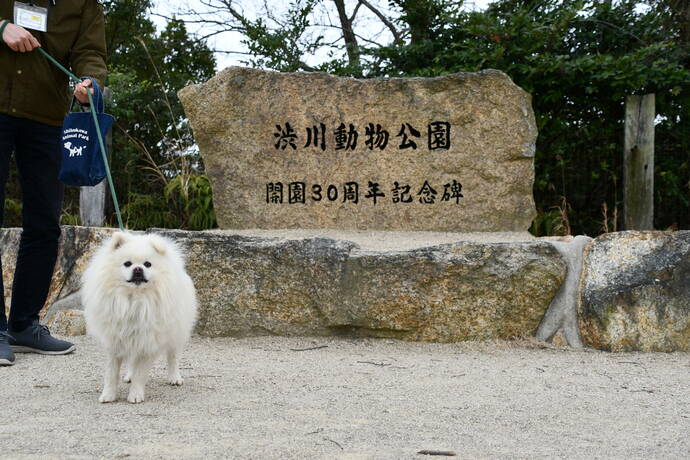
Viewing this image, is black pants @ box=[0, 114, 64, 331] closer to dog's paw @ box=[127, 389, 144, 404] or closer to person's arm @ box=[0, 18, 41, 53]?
person's arm @ box=[0, 18, 41, 53]

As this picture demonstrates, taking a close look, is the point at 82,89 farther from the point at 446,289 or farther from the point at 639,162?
the point at 639,162

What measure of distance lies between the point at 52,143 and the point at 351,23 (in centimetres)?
788

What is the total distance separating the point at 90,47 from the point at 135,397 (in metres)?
1.85

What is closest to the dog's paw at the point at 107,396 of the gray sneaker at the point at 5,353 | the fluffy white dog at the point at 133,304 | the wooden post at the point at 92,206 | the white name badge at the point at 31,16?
the fluffy white dog at the point at 133,304

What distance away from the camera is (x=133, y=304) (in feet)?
8.79

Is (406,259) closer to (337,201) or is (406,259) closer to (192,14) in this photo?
(337,201)

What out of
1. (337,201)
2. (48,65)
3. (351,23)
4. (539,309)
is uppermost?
(351,23)

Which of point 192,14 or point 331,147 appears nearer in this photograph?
point 331,147

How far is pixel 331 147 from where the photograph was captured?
5.01 metres

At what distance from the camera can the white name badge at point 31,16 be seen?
3217 millimetres

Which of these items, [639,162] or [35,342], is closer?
[35,342]

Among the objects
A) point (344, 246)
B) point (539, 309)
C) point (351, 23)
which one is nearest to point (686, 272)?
point (539, 309)

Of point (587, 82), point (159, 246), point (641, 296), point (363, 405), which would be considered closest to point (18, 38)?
point (159, 246)

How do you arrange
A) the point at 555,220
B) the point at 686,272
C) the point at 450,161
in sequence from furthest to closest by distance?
1. the point at 555,220
2. the point at 450,161
3. the point at 686,272
